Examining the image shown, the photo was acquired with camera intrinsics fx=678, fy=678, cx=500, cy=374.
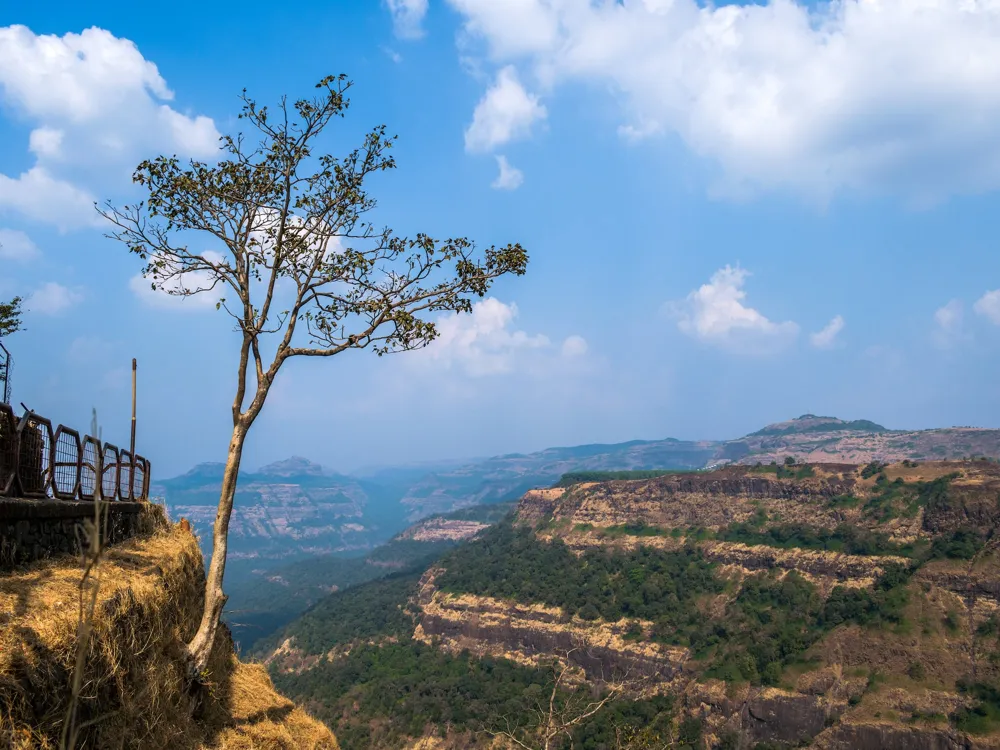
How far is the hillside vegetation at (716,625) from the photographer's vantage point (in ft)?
226

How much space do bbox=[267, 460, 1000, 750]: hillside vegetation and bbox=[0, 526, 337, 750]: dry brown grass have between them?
5305 centimetres

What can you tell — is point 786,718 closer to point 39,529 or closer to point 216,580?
point 216,580

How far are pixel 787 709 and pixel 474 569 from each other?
7253 centimetres

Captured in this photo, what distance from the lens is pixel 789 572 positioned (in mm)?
93500

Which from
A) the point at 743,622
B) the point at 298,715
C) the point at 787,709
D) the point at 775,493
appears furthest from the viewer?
the point at 775,493

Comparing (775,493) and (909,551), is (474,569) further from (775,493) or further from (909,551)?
(909,551)

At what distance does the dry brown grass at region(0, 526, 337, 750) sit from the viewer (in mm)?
6535

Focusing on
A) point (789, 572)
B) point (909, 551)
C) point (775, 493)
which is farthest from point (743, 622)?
point (775, 493)

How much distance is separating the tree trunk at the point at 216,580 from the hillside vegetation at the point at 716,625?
5484cm

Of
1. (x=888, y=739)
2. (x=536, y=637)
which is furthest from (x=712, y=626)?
(x=888, y=739)

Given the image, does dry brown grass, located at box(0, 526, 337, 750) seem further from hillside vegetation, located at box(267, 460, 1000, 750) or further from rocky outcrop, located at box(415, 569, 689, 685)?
A: rocky outcrop, located at box(415, 569, 689, 685)

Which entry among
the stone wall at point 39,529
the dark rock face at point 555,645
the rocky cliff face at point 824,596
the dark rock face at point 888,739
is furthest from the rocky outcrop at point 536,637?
the stone wall at point 39,529

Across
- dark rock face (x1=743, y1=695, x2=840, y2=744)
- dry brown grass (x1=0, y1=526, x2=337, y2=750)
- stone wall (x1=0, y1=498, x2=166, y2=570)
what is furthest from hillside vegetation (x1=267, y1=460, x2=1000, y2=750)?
stone wall (x1=0, y1=498, x2=166, y2=570)

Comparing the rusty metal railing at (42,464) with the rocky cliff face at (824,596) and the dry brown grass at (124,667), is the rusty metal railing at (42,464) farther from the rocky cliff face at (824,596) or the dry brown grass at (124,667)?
the rocky cliff face at (824,596)
